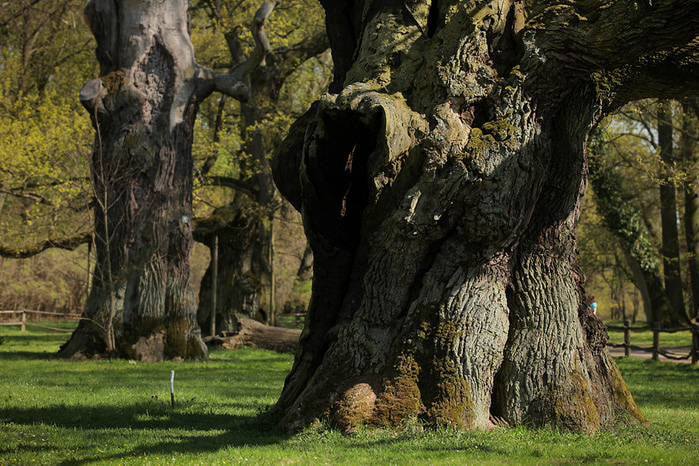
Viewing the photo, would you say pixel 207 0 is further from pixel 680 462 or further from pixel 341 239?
pixel 680 462

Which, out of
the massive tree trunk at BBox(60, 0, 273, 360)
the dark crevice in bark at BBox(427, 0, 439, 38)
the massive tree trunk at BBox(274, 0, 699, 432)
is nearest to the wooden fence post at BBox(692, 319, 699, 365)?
the massive tree trunk at BBox(274, 0, 699, 432)

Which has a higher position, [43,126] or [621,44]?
[43,126]

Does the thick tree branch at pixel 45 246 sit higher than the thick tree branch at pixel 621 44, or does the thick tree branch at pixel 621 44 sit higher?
the thick tree branch at pixel 621 44

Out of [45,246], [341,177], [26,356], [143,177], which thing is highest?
[143,177]

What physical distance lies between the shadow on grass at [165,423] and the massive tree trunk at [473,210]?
0.54 metres

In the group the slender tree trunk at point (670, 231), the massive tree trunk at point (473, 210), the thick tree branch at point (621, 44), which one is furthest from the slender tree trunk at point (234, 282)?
the slender tree trunk at point (670, 231)

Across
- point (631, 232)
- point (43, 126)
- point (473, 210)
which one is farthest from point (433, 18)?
point (631, 232)

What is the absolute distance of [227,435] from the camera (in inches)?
266

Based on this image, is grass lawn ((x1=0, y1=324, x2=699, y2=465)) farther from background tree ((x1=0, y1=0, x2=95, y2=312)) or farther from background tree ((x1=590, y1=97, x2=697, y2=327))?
background tree ((x1=590, y1=97, x2=697, y2=327))

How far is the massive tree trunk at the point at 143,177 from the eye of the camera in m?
15.2

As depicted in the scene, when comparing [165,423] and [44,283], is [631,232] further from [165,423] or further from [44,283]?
[44,283]

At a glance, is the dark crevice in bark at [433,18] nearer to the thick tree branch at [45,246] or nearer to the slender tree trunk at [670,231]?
the thick tree branch at [45,246]

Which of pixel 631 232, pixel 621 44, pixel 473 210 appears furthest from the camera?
pixel 631 232

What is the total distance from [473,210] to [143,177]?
11.1 metres
